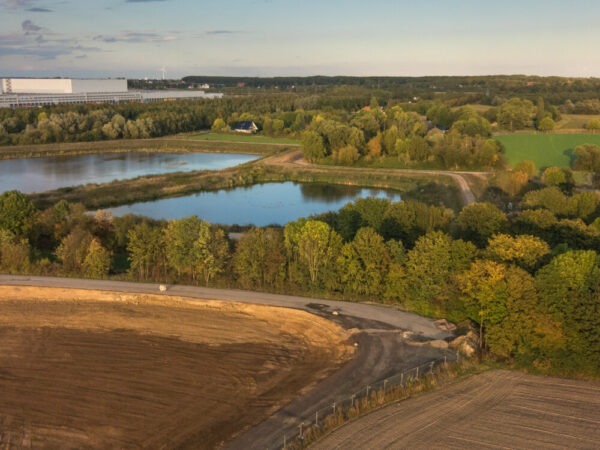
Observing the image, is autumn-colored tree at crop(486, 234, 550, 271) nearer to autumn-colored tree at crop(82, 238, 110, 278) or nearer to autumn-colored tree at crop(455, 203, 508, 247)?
autumn-colored tree at crop(455, 203, 508, 247)

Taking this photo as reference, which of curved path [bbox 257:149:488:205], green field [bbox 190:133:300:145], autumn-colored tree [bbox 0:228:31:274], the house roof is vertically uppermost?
the house roof

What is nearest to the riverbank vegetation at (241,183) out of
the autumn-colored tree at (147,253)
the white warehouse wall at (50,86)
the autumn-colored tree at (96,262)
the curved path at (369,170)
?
the curved path at (369,170)

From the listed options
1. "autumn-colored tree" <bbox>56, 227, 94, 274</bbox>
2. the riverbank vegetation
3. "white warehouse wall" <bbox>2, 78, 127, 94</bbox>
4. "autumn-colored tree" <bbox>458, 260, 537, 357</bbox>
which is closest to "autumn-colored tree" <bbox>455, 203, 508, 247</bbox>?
"autumn-colored tree" <bbox>458, 260, 537, 357</bbox>

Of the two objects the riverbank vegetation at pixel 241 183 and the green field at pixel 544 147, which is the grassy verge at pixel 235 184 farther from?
the green field at pixel 544 147

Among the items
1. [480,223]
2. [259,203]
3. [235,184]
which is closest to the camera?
[480,223]

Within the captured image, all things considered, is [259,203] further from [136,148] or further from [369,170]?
[136,148]

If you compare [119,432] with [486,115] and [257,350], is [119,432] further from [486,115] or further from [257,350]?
[486,115]

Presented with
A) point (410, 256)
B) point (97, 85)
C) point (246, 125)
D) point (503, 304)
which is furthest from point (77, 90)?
point (503, 304)
